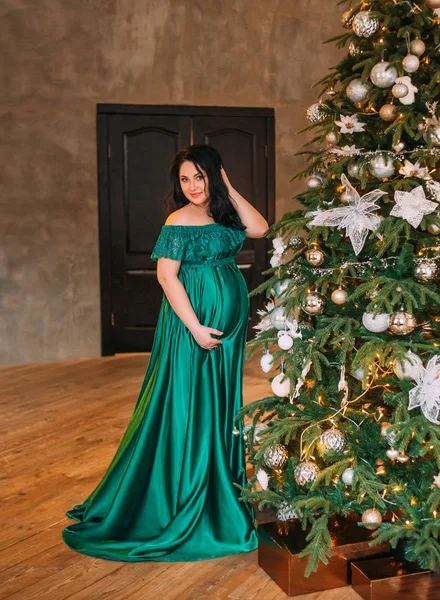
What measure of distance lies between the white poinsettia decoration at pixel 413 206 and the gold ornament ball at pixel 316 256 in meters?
0.31

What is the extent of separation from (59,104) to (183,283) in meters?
4.41

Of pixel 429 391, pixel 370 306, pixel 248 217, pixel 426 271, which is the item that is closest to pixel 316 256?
pixel 370 306

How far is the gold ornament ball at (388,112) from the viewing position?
8.84 ft

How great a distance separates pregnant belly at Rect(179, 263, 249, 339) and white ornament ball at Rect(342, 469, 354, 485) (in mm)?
881

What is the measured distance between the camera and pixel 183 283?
3.30 m

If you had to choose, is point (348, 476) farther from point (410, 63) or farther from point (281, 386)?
point (410, 63)

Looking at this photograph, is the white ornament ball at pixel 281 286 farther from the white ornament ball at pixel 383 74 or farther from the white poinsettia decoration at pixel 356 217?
the white ornament ball at pixel 383 74

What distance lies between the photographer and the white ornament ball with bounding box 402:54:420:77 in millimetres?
2623

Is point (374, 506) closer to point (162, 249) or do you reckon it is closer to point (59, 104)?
point (162, 249)

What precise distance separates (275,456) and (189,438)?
475 mm

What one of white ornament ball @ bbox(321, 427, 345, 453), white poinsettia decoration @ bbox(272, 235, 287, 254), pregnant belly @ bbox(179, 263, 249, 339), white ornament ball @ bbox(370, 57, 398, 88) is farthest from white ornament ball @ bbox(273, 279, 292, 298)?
white ornament ball @ bbox(370, 57, 398, 88)

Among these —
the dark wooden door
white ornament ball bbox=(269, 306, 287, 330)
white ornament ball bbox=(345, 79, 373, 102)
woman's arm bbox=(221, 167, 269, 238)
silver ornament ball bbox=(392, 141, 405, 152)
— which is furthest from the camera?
the dark wooden door

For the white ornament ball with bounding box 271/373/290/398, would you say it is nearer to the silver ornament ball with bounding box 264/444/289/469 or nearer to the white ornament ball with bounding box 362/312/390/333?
the silver ornament ball with bounding box 264/444/289/469

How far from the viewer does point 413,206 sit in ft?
8.55
